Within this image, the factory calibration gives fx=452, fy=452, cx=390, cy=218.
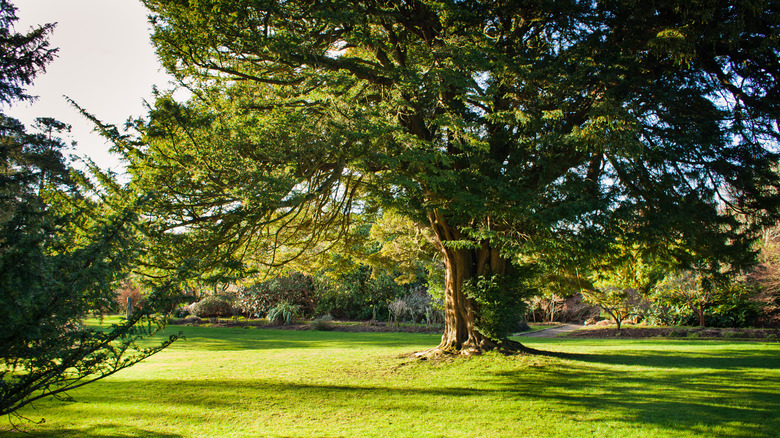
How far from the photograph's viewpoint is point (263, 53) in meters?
7.86

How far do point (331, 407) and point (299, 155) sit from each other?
413 cm

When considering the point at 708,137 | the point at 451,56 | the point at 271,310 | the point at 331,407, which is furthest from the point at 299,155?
the point at 271,310

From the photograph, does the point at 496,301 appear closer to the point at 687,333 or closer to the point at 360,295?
the point at 687,333

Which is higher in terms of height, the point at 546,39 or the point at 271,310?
the point at 546,39

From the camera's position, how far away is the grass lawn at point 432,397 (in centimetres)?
593

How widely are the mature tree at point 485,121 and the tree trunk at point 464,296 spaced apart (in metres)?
1.81

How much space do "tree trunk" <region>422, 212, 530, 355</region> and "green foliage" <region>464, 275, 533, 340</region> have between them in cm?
25

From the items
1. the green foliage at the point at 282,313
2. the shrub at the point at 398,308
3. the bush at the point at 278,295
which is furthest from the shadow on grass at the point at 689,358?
the bush at the point at 278,295

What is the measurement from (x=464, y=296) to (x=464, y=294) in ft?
0.36

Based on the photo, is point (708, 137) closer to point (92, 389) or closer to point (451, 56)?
point (451, 56)

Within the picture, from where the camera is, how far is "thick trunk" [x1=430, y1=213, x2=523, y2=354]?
11.7m

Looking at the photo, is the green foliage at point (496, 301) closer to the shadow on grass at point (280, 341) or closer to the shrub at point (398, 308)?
the shadow on grass at point (280, 341)

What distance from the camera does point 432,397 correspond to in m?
7.83

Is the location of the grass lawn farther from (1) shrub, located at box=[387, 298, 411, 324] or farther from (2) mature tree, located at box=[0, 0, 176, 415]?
(1) shrub, located at box=[387, 298, 411, 324]
